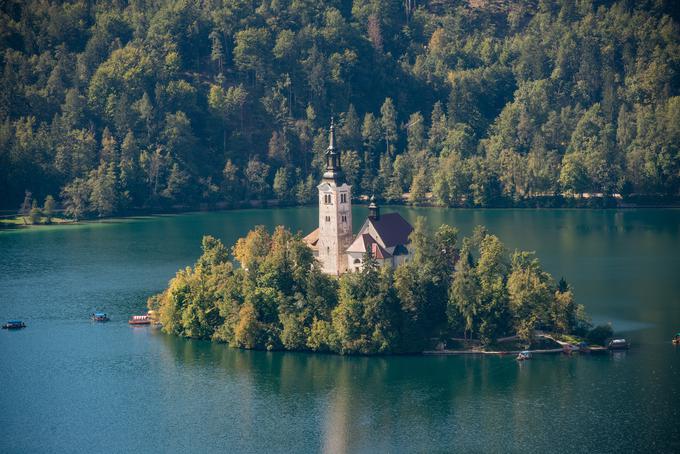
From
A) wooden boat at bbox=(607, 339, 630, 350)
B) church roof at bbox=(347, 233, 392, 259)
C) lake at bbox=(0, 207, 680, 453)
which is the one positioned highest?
church roof at bbox=(347, 233, 392, 259)

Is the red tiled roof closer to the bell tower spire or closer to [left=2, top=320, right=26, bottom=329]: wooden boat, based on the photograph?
the bell tower spire

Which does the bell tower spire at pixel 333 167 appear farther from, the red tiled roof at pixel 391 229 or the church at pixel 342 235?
the red tiled roof at pixel 391 229

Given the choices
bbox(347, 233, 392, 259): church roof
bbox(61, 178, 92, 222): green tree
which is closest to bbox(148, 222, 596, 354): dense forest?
bbox(347, 233, 392, 259): church roof

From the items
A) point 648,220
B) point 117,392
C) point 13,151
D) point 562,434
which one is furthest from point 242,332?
point 13,151

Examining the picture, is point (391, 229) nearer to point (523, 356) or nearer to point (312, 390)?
point (523, 356)

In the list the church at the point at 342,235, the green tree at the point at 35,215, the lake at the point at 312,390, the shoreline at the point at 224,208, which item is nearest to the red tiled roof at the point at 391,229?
the church at the point at 342,235

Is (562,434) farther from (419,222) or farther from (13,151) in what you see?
(13,151)

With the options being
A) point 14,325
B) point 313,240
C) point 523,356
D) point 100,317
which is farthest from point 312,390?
point 14,325
